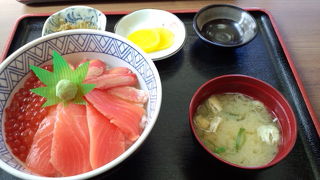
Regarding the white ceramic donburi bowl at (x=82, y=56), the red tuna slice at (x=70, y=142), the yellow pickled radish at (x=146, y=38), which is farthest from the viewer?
the yellow pickled radish at (x=146, y=38)

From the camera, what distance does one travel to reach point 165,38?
5.08 feet

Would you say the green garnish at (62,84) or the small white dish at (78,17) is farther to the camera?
the small white dish at (78,17)

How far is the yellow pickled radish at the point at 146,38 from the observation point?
4.79 ft

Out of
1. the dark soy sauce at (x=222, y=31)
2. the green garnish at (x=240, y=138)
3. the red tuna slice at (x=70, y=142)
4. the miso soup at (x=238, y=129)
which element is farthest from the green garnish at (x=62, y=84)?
the dark soy sauce at (x=222, y=31)

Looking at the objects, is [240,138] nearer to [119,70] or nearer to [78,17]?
[119,70]

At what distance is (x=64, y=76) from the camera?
982 mm

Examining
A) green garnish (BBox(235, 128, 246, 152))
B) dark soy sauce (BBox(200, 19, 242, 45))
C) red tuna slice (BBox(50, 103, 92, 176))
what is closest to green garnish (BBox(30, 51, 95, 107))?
red tuna slice (BBox(50, 103, 92, 176))

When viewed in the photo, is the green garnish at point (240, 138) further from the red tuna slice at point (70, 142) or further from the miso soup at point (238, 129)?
the red tuna slice at point (70, 142)

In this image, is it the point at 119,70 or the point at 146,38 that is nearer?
the point at 119,70

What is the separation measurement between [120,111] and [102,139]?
0.12m

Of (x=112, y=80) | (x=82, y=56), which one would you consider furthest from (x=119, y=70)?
(x=82, y=56)

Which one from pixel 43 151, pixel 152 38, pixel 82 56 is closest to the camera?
pixel 43 151

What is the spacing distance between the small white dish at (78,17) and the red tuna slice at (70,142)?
0.69m

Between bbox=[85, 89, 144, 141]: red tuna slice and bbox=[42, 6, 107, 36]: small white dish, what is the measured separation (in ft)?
2.03
